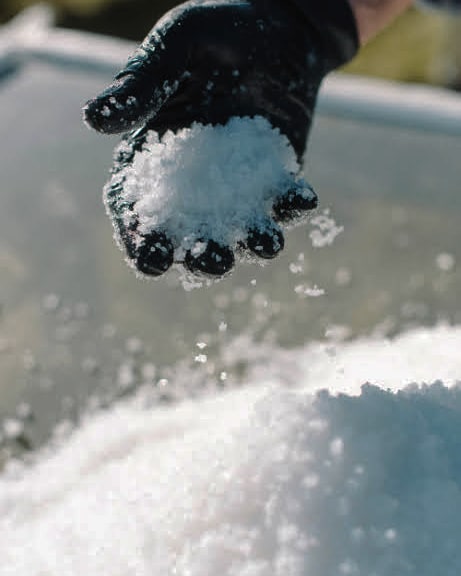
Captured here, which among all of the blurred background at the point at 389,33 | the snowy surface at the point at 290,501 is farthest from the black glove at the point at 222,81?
the blurred background at the point at 389,33

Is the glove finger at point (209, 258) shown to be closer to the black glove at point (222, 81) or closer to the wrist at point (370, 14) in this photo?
the black glove at point (222, 81)

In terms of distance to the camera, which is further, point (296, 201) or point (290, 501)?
point (296, 201)

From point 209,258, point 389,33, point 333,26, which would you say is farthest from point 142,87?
point 389,33

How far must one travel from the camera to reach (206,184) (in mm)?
1181

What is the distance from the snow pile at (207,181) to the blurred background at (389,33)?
7.33 ft

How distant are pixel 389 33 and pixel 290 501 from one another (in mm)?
3167

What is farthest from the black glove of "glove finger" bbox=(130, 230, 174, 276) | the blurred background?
the blurred background

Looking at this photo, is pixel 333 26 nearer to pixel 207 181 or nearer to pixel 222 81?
pixel 222 81

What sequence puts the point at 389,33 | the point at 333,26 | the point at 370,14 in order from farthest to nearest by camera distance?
the point at 389,33, the point at 370,14, the point at 333,26

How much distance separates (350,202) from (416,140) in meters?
0.36

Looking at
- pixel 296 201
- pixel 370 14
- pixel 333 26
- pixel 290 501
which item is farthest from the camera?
pixel 370 14

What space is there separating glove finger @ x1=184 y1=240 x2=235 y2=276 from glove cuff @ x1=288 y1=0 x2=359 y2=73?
66 cm

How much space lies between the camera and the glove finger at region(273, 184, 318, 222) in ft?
3.76

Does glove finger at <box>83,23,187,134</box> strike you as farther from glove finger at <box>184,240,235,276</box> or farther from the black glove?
glove finger at <box>184,240,235,276</box>
